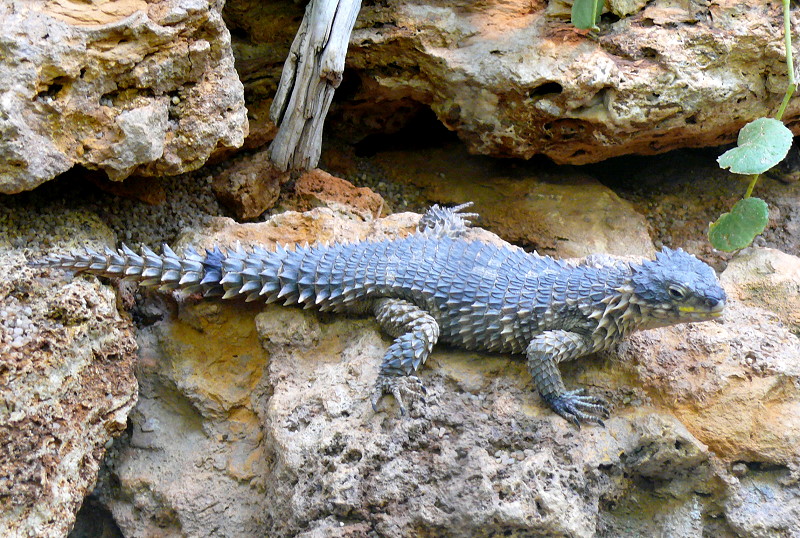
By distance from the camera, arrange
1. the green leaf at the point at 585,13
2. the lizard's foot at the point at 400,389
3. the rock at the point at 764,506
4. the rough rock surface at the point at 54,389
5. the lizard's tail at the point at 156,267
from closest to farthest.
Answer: the rough rock surface at the point at 54,389, the rock at the point at 764,506, the lizard's foot at the point at 400,389, the lizard's tail at the point at 156,267, the green leaf at the point at 585,13

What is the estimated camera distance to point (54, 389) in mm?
3693

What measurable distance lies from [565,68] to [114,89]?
328cm

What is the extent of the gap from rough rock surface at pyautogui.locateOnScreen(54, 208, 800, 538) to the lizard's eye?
1.82ft

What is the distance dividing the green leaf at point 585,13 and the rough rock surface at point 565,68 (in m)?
0.16

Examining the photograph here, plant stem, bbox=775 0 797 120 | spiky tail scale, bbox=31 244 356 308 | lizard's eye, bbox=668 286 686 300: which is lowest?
spiky tail scale, bbox=31 244 356 308

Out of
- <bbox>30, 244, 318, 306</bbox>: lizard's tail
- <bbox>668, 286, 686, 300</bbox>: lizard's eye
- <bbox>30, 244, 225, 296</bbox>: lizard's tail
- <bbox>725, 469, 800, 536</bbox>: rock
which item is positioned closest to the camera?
<bbox>725, 469, 800, 536</bbox>: rock

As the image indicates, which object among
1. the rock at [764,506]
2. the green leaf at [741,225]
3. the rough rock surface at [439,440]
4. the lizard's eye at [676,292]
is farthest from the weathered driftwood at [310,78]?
the rock at [764,506]

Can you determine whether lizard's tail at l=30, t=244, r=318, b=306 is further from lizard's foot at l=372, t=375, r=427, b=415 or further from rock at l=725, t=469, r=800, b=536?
rock at l=725, t=469, r=800, b=536

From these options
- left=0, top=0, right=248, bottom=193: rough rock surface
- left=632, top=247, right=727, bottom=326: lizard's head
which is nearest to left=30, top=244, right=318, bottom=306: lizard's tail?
left=0, top=0, right=248, bottom=193: rough rock surface

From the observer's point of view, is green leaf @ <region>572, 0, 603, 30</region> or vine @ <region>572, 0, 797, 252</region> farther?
green leaf @ <region>572, 0, 603, 30</region>

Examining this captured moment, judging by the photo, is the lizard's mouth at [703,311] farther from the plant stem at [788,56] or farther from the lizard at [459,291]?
the plant stem at [788,56]

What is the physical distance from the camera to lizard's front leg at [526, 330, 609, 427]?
3836mm

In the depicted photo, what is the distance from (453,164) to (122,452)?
13.8ft

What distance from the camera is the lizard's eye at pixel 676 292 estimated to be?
12.3ft
